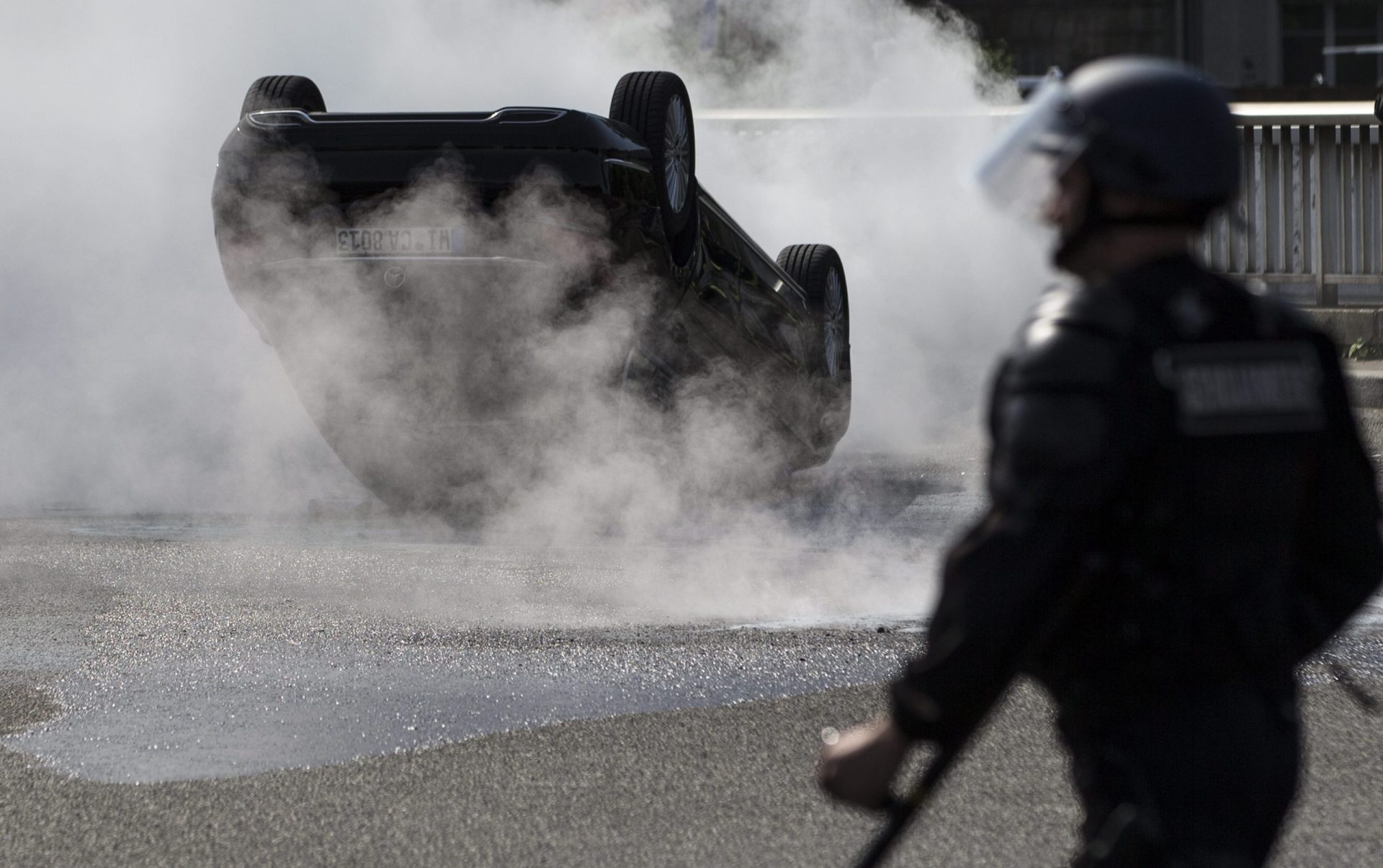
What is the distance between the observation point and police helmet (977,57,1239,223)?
5.36 feet

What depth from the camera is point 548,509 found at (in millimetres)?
6719

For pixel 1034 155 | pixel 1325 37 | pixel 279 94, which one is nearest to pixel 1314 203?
pixel 279 94

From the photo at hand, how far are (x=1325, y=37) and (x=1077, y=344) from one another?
26.9 m

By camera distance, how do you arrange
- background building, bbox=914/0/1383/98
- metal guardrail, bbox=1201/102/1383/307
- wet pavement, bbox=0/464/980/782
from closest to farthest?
wet pavement, bbox=0/464/980/782
metal guardrail, bbox=1201/102/1383/307
background building, bbox=914/0/1383/98

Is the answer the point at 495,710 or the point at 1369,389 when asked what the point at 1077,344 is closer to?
the point at 495,710

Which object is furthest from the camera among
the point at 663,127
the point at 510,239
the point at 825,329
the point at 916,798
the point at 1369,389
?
the point at 1369,389

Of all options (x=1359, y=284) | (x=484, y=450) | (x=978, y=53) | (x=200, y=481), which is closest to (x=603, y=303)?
(x=484, y=450)

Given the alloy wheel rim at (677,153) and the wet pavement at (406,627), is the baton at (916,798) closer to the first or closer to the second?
the wet pavement at (406,627)

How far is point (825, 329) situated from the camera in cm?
Answer: 816

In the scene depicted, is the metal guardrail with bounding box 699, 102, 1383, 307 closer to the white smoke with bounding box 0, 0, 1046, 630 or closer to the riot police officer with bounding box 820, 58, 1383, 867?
the white smoke with bounding box 0, 0, 1046, 630

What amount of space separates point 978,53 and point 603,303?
1480 centimetres

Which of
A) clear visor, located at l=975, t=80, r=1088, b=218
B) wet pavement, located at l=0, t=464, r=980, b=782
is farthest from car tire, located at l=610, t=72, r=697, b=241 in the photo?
clear visor, located at l=975, t=80, r=1088, b=218

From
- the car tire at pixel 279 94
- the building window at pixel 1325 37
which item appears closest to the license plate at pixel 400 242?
the car tire at pixel 279 94

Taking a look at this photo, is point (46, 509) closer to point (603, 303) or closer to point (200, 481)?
point (200, 481)
